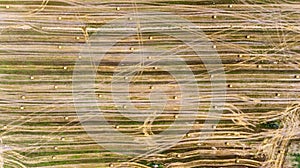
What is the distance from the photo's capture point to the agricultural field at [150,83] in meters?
5.33

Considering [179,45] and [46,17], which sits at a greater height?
[46,17]

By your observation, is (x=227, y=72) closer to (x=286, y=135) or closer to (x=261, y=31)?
(x=261, y=31)

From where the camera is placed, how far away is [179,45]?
17.8 ft

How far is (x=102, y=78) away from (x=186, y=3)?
5.53 ft

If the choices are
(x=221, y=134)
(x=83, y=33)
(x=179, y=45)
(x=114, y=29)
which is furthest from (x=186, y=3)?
(x=221, y=134)

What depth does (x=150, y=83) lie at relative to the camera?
543 centimetres

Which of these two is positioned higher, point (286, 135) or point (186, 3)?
point (186, 3)

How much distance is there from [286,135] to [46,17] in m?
4.02

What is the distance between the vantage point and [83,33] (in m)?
5.35

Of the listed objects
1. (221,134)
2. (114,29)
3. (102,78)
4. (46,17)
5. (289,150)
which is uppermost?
(46,17)

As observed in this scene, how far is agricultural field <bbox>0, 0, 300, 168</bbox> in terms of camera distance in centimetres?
533

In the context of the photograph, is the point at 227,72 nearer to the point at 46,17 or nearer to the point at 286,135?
the point at 286,135

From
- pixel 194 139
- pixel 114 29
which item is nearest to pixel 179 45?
pixel 114 29

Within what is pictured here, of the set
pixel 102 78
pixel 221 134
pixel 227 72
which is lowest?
pixel 221 134
